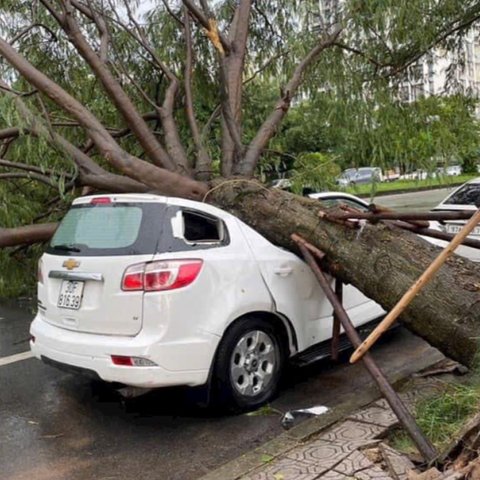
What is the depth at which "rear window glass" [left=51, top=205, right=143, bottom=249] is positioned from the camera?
4.26 meters

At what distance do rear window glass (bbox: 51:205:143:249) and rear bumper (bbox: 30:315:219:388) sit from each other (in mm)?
669

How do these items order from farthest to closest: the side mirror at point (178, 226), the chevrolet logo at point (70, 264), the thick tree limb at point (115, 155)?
1. the thick tree limb at point (115, 155)
2. the chevrolet logo at point (70, 264)
3. the side mirror at point (178, 226)

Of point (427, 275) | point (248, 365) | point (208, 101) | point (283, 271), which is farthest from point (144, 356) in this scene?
point (208, 101)

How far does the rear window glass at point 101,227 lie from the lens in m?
4.26

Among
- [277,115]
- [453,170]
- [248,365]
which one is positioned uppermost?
[277,115]

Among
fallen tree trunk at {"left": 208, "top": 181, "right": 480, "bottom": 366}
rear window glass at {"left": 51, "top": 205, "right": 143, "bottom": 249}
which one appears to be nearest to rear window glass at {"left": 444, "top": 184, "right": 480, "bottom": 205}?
fallen tree trunk at {"left": 208, "top": 181, "right": 480, "bottom": 366}

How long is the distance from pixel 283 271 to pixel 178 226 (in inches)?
38.8

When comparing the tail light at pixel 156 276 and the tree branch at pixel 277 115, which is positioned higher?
the tree branch at pixel 277 115

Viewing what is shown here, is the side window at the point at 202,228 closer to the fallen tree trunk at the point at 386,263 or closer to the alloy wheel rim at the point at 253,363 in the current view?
the fallen tree trunk at the point at 386,263

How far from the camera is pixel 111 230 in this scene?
435 cm

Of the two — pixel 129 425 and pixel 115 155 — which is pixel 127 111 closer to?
pixel 115 155

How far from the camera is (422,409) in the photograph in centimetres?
393

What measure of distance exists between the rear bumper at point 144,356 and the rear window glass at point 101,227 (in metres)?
0.67

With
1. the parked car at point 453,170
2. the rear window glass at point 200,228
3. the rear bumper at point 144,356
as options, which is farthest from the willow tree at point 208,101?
the parked car at point 453,170
